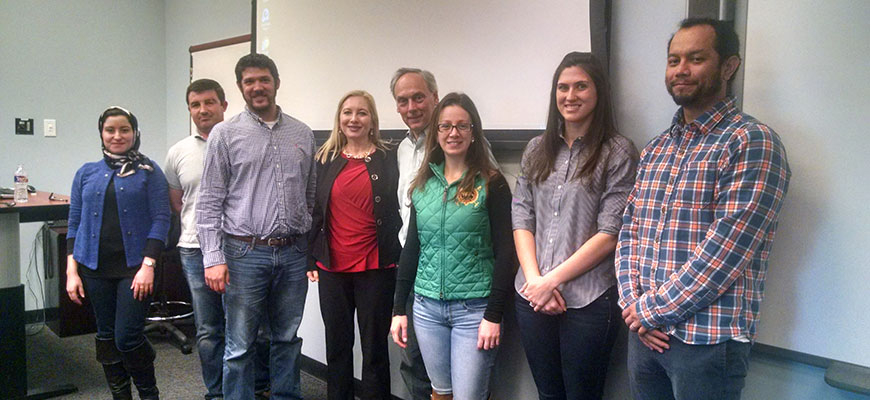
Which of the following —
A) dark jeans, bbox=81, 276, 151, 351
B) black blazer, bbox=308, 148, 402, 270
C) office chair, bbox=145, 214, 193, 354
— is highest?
black blazer, bbox=308, 148, 402, 270

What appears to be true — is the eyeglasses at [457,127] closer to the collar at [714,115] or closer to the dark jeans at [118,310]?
the collar at [714,115]

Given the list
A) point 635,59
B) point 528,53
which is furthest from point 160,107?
point 635,59

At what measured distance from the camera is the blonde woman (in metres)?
2.02

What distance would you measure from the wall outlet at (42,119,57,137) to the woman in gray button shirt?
3.66 meters

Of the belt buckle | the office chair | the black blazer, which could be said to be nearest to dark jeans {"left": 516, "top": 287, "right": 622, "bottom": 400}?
the black blazer

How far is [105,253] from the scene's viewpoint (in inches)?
85.7

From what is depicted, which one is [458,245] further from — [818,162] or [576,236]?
[818,162]

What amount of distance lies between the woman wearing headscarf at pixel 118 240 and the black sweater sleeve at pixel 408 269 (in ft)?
3.35

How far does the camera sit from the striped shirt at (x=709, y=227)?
3.84 ft

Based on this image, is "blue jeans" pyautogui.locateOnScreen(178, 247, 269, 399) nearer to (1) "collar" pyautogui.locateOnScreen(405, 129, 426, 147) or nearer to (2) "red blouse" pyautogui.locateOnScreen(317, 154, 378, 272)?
(2) "red blouse" pyautogui.locateOnScreen(317, 154, 378, 272)

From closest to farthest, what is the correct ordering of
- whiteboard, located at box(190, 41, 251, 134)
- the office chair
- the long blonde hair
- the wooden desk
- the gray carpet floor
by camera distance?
the long blonde hair, the wooden desk, the gray carpet floor, the office chair, whiteboard, located at box(190, 41, 251, 134)

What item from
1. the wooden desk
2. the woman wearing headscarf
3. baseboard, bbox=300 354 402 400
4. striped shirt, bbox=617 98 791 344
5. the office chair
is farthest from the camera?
the office chair

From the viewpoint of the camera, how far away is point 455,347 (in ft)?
5.55

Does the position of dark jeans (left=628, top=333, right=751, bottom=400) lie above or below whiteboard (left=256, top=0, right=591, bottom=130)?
below
